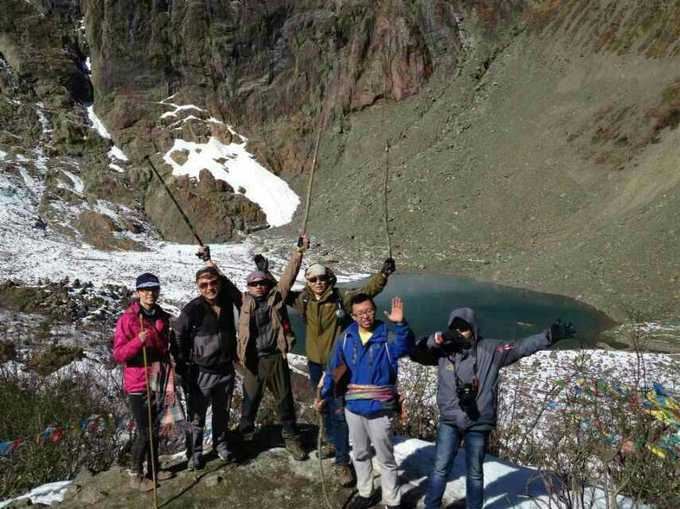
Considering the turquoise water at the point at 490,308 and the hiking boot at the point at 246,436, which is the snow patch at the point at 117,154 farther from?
the hiking boot at the point at 246,436

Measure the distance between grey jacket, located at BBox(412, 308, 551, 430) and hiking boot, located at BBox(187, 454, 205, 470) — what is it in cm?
220

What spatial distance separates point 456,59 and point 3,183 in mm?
34411

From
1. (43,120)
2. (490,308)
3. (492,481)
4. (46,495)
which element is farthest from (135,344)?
(43,120)

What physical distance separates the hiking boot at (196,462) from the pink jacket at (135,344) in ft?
2.68

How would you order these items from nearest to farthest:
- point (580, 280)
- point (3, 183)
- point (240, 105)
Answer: point (580, 280) → point (3, 183) → point (240, 105)

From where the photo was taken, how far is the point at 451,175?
31.2 meters

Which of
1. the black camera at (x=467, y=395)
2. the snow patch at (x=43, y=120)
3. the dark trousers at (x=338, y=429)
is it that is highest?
the snow patch at (x=43, y=120)

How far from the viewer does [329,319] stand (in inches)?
179

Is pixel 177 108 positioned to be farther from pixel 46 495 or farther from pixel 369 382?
pixel 369 382

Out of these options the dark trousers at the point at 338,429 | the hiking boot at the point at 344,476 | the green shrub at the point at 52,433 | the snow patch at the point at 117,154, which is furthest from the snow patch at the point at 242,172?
the hiking boot at the point at 344,476

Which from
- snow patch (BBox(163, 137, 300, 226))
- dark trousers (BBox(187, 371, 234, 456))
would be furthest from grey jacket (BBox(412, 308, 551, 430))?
snow patch (BBox(163, 137, 300, 226))

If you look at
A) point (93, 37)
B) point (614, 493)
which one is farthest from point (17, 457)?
point (93, 37)

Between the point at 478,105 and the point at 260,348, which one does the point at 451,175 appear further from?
the point at 260,348

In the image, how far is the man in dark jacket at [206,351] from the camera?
448 centimetres
